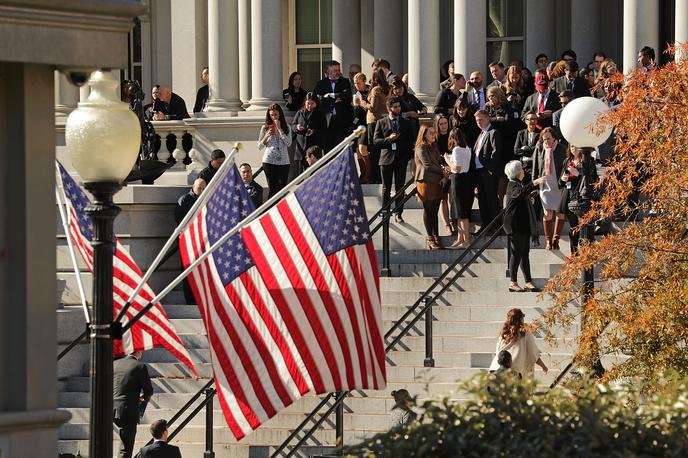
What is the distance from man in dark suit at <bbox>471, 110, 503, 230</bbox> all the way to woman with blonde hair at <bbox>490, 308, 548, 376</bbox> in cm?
542

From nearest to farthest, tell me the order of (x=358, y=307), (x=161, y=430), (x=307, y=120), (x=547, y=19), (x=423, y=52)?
1. (x=358, y=307)
2. (x=161, y=430)
3. (x=307, y=120)
4. (x=423, y=52)
5. (x=547, y=19)

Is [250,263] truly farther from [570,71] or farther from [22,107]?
[570,71]

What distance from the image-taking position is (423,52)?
31141 mm

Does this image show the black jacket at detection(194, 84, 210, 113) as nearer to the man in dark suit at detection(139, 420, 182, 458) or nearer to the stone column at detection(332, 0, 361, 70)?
the stone column at detection(332, 0, 361, 70)

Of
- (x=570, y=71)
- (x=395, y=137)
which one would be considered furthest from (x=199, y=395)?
(x=570, y=71)

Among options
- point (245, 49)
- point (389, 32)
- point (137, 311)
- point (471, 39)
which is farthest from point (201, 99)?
point (137, 311)

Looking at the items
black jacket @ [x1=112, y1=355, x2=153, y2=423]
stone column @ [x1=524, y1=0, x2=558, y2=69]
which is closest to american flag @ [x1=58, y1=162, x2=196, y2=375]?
black jacket @ [x1=112, y1=355, x2=153, y2=423]

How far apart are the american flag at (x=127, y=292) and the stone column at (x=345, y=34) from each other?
788 inches

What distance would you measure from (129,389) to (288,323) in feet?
22.7

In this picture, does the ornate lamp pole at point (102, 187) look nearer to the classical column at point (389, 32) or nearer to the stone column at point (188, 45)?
the classical column at point (389, 32)

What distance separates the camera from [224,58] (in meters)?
32.9

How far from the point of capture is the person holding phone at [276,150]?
92.7 feet

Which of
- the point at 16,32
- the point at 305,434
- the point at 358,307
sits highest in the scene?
the point at 16,32

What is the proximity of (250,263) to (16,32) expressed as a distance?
4.75 meters
